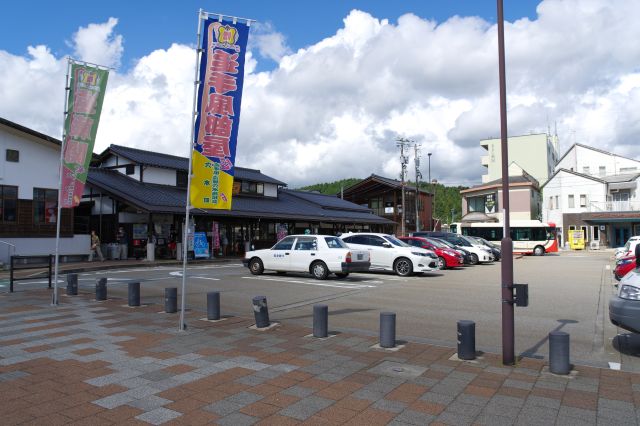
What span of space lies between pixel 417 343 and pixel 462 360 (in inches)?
44.4

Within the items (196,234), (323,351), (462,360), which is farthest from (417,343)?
(196,234)

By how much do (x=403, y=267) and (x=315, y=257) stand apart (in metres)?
4.05

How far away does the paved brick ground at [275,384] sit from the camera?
14.9ft

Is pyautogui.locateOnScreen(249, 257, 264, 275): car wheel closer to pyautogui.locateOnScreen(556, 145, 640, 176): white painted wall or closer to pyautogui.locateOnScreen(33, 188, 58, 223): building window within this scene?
pyautogui.locateOnScreen(33, 188, 58, 223): building window

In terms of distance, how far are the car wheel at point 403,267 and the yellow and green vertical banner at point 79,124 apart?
11938 mm

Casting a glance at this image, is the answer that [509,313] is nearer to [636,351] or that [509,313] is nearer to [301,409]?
[636,351]

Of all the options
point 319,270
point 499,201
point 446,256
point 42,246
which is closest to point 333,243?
point 319,270

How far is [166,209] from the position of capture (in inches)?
1022

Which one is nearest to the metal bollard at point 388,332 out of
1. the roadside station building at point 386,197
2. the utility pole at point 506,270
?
the utility pole at point 506,270

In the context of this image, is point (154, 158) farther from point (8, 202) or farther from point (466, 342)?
point (466, 342)

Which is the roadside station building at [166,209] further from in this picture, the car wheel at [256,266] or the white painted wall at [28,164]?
the car wheel at [256,266]

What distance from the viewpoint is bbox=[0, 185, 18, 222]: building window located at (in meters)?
23.3

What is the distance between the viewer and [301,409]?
4707 mm

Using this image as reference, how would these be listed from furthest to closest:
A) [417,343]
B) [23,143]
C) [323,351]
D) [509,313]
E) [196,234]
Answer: [196,234]
[23,143]
[417,343]
[323,351]
[509,313]
